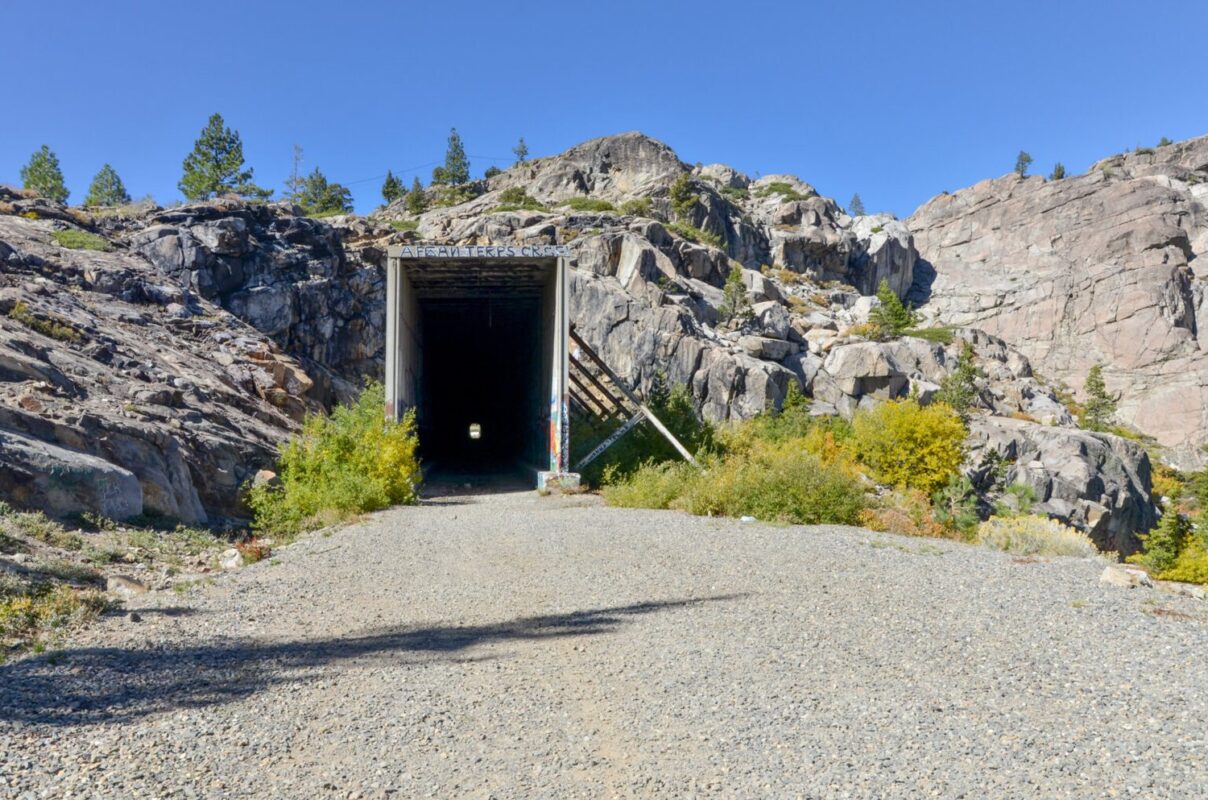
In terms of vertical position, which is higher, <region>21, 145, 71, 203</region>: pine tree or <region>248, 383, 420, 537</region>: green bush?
<region>21, 145, 71, 203</region>: pine tree

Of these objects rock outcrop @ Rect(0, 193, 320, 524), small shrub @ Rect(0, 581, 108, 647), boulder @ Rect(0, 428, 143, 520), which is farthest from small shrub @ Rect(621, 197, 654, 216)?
small shrub @ Rect(0, 581, 108, 647)

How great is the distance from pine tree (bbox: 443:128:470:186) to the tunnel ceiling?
234 ft

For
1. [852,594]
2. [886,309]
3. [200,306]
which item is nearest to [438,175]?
[886,309]

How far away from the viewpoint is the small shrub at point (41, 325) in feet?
59.7

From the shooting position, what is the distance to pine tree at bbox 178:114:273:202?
63.3 m

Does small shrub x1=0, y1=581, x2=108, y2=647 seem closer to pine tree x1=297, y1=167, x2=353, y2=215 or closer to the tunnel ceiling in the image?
the tunnel ceiling

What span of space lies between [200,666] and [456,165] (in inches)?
3806

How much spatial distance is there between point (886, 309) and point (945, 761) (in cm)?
6130

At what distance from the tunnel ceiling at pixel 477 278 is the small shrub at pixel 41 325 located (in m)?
8.64

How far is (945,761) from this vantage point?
394cm

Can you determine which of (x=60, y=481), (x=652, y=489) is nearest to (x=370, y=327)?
(x=652, y=489)

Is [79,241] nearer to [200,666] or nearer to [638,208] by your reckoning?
[200,666]

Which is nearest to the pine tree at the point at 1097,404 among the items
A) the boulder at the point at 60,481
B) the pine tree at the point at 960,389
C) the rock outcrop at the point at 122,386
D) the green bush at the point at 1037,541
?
the pine tree at the point at 960,389

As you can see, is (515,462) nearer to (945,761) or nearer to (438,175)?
(945,761)
